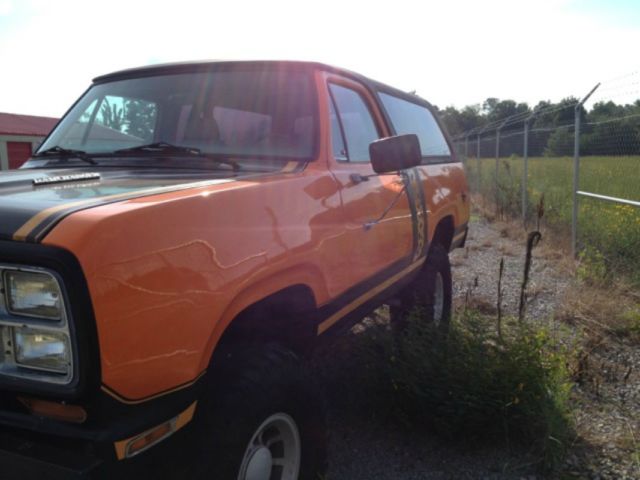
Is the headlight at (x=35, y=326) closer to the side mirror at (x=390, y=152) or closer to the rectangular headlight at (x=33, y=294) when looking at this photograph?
the rectangular headlight at (x=33, y=294)

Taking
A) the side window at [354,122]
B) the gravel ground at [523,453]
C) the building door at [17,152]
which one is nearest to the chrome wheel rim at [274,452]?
the gravel ground at [523,453]

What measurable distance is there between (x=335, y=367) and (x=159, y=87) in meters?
2.14

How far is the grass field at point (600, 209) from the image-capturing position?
582 centimetres

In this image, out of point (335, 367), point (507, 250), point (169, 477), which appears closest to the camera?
point (169, 477)

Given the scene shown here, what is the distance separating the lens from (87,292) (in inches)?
54.0

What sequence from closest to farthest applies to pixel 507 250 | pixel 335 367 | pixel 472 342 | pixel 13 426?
pixel 13 426 < pixel 472 342 < pixel 335 367 < pixel 507 250

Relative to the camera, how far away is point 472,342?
3180 mm

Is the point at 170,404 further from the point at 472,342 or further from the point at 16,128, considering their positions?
the point at 16,128

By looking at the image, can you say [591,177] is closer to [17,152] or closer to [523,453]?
[523,453]

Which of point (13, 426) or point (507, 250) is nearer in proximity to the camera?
point (13, 426)

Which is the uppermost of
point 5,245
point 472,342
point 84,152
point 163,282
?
point 84,152

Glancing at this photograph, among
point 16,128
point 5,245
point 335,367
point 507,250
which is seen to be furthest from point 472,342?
point 16,128

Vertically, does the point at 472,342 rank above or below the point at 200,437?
below

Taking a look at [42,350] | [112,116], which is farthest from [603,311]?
[42,350]
